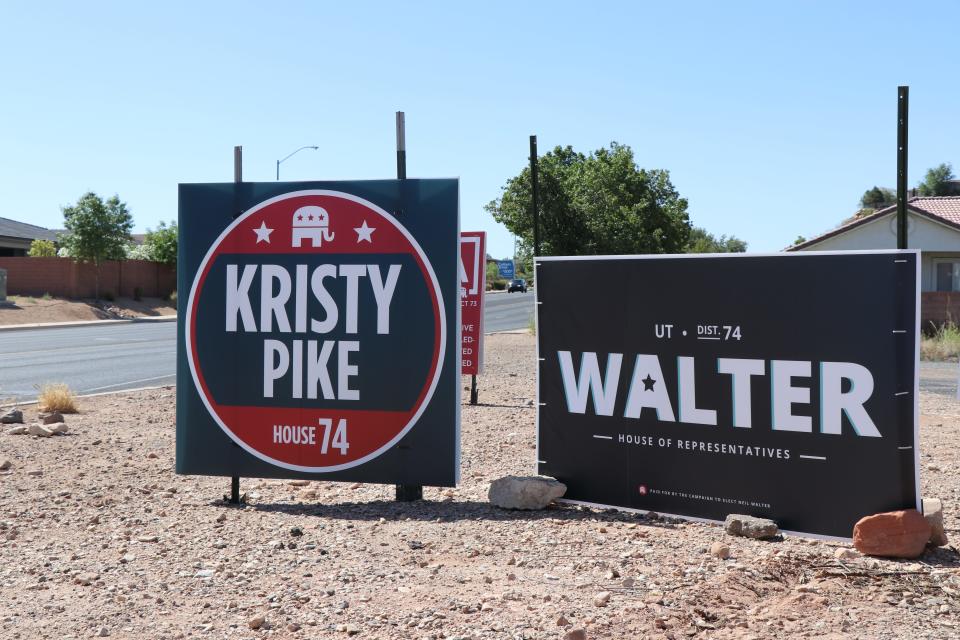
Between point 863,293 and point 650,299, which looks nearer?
point 863,293

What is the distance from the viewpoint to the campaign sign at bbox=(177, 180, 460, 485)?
21.1 ft

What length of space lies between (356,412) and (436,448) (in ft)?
1.98

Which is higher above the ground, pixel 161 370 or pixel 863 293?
pixel 863 293

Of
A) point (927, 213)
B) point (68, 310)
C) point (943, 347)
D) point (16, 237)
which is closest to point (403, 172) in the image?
point (943, 347)

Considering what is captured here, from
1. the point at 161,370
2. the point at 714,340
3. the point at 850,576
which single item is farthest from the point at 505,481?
the point at 161,370

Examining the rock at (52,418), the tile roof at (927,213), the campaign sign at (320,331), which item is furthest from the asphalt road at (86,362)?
the tile roof at (927,213)

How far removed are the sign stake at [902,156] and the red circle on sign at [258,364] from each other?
331cm

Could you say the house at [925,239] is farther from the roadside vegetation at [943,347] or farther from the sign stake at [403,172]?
the sign stake at [403,172]

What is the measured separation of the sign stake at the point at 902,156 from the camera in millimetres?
6719

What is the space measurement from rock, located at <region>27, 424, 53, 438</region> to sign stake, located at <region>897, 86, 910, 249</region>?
788cm

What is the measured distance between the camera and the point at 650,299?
5.85 meters

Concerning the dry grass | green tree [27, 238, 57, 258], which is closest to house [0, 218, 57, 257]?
green tree [27, 238, 57, 258]

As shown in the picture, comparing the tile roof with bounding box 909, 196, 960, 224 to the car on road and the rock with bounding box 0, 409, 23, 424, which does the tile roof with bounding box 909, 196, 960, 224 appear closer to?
the rock with bounding box 0, 409, 23, 424

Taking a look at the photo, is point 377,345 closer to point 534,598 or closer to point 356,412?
point 356,412
